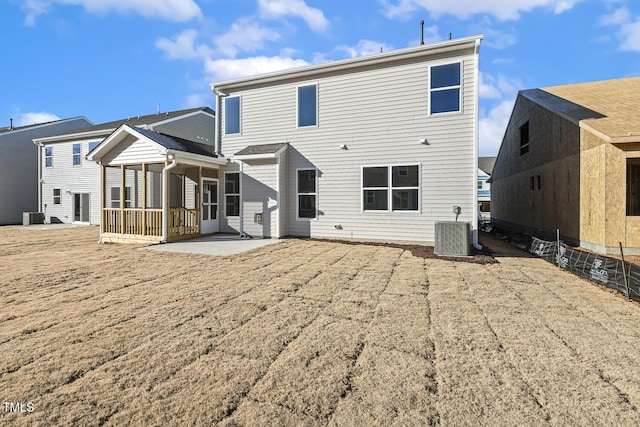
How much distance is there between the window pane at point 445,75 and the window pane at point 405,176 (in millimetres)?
2485

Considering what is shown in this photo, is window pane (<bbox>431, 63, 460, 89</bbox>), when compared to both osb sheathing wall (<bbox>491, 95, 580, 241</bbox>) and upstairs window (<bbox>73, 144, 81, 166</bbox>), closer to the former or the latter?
osb sheathing wall (<bbox>491, 95, 580, 241</bbox>)

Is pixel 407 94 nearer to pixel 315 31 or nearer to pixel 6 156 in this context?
pixel 315 31

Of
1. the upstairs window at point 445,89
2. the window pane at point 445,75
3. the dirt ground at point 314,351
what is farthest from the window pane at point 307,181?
the dirt ground at point 314,351

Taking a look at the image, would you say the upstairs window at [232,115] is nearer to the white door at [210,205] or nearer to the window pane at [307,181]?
the white door at [210,205]

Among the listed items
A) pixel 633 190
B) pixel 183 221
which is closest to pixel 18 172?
pixel 183 221

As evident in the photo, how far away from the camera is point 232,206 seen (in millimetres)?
11758

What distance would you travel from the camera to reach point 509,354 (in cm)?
284

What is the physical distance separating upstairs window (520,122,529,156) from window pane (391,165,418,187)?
8283 millimetres

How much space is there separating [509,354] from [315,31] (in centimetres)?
994

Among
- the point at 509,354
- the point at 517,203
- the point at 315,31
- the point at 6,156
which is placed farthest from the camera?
the point at 6,156

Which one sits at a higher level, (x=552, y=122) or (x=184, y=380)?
(x=552, y=122)

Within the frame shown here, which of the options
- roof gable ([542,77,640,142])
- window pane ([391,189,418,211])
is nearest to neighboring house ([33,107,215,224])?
window pane ([391,189,418,211])

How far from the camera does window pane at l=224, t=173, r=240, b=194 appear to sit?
11661 mm

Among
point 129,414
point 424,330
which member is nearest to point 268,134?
point 424,330
